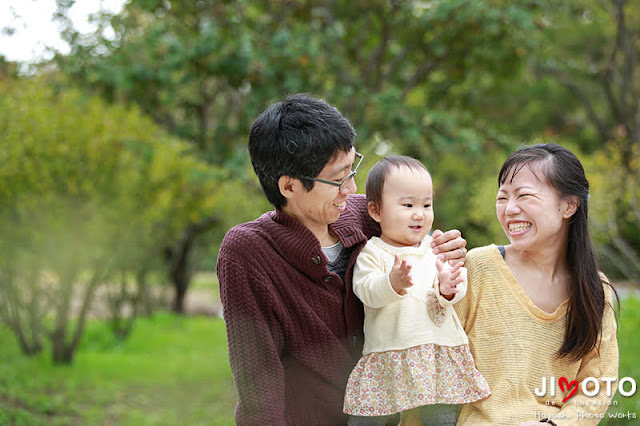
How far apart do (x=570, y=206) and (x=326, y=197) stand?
78cm

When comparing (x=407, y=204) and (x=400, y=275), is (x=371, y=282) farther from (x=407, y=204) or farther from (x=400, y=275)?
(x=407, y=204)

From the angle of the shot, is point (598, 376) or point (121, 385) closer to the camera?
point (598, 376)

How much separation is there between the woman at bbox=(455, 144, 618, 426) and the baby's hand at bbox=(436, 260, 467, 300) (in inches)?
8.2

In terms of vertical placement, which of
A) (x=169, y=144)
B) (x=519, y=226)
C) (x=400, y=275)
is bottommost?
(x=400, y=275)

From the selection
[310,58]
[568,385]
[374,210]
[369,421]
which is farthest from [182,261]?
[568,385]

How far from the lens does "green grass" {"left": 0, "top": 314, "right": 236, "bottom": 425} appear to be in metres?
6.29

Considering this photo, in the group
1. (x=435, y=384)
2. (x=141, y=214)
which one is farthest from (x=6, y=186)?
Result: (x=435, y=384)

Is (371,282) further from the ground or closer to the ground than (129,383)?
further from the ground

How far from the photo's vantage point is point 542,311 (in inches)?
82.1

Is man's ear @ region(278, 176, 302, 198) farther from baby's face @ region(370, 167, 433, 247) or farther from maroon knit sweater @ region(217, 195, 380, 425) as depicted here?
baby's face @ region(370, 167, 433, 247)

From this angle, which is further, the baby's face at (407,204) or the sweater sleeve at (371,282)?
the baby's face at (407,204)

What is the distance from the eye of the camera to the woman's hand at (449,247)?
6.69 feet

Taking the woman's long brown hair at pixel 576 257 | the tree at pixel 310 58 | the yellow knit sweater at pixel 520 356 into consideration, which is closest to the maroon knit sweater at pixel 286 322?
the yellow knit sweater at pixel 520 356

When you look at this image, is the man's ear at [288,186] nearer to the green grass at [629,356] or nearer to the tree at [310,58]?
the green grass at [629,356]
